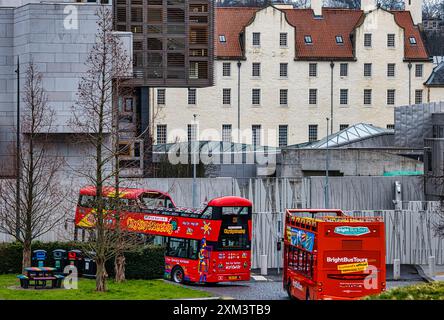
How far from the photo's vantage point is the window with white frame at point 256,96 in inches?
4181

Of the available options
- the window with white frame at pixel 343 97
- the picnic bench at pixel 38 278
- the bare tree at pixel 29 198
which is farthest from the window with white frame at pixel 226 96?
the picnic bench at pixel 38 278

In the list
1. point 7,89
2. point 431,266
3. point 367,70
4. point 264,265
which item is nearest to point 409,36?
point 367,70

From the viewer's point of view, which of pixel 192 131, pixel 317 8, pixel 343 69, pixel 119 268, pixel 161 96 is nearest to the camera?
pixel 119 268

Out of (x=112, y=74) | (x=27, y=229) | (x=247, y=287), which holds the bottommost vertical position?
(x=247, y=287)

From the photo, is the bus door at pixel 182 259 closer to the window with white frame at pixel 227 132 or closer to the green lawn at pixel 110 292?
the green lawn at pixel 110 292

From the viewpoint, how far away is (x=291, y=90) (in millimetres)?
107500

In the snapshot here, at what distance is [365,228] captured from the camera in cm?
3112

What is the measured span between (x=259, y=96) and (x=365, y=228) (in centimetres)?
7584

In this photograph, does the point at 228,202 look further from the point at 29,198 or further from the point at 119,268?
the point at 29,198

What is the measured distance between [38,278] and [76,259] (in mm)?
6941

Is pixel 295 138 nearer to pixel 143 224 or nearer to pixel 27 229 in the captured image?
pixel 143 224
